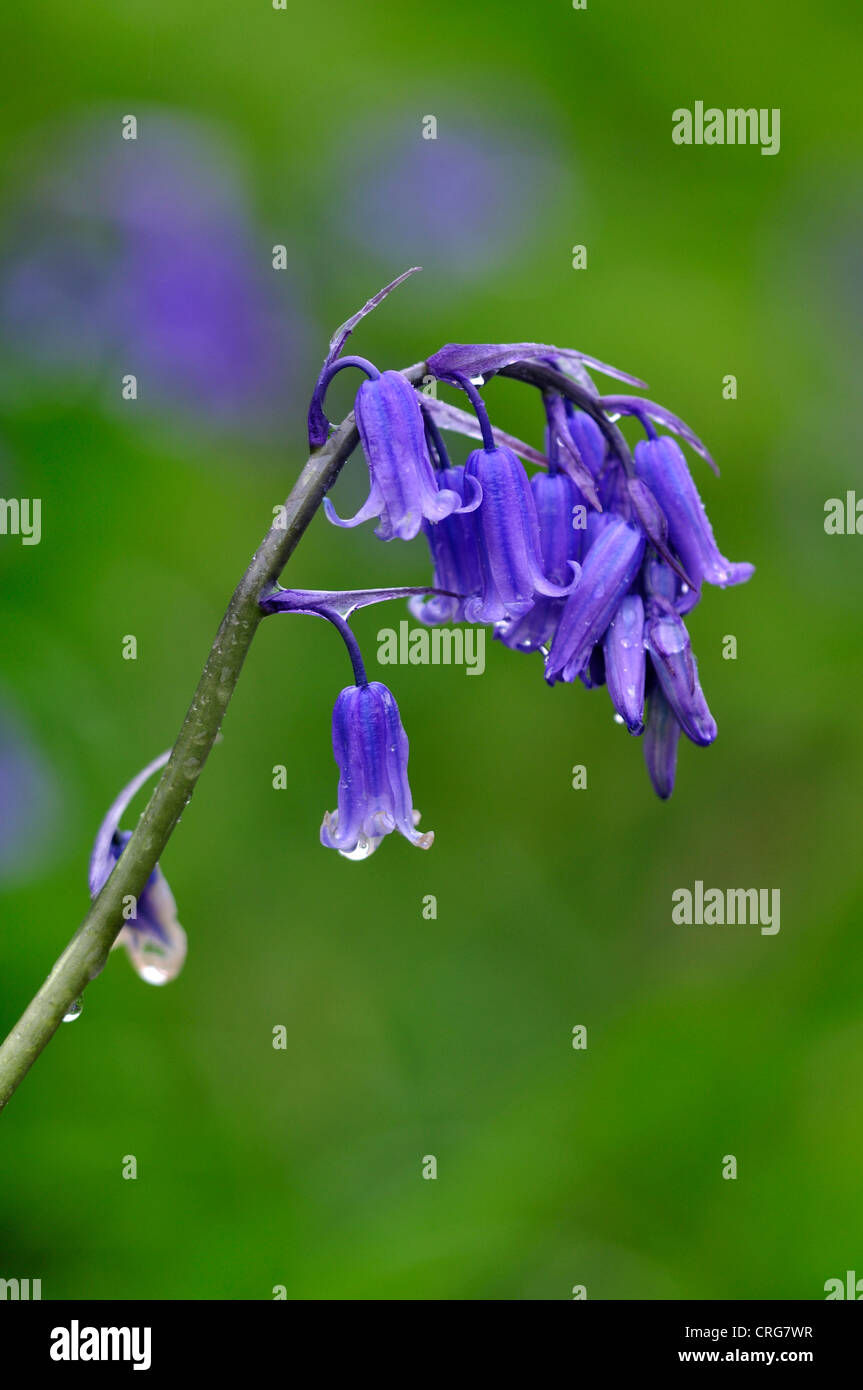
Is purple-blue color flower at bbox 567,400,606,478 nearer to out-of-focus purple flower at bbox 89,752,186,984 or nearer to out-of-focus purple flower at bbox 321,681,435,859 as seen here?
out-of-focus purple flower at bbox 321,681,435,859

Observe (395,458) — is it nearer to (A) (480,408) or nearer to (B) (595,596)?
(A) (480,408)

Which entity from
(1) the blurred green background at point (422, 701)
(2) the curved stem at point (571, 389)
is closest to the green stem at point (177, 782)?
(2) the curved stem at point (571, 389)

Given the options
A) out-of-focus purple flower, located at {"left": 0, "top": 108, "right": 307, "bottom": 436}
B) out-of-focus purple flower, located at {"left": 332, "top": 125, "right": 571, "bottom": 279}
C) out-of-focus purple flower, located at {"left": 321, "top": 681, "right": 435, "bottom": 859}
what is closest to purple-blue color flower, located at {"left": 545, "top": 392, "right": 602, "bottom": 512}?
out-of-focus purple flower, located at {"left": 321, "top": 681, "right": 435, "bottom": 859}

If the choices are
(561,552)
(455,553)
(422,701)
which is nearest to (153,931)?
(455,553)

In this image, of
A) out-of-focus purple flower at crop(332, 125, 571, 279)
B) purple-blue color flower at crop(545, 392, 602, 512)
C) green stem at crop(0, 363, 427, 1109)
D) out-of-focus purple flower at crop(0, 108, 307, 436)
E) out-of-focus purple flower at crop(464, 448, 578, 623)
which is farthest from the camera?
out-of-focus purple flower at crop(332, 125, 571, 279)

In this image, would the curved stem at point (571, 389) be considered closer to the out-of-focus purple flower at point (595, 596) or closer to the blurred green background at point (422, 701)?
the out-of-focus purple flower at point (595, 596)

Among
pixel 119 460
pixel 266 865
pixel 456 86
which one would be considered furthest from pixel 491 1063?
pixel 456 86
